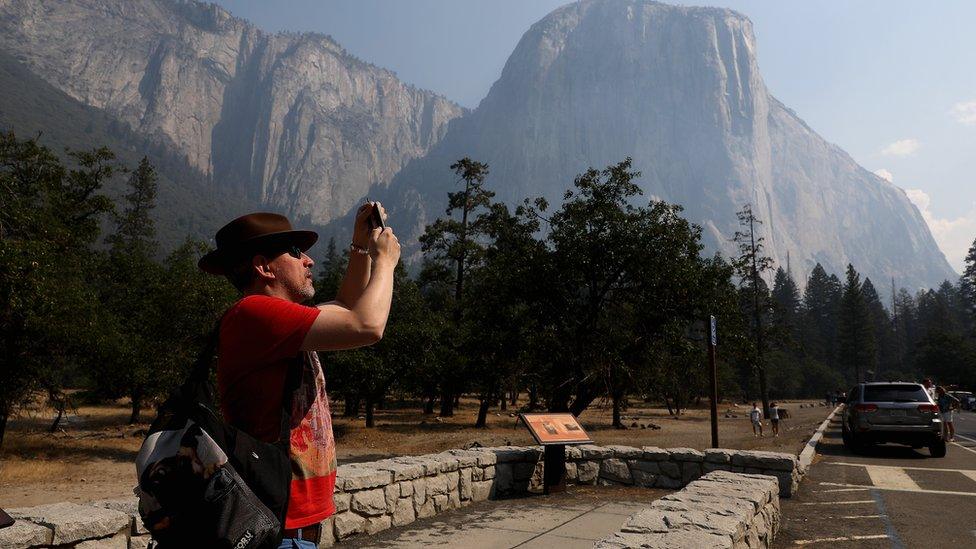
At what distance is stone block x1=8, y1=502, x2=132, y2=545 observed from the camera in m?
4.04

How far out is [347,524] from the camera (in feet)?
20.0

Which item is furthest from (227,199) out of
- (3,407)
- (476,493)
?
(476,493)

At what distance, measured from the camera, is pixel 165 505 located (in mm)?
1535

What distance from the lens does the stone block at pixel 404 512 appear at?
267 inches

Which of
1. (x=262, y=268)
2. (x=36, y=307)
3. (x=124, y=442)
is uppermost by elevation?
(x=36, y=307)

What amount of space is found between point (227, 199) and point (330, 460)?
195m

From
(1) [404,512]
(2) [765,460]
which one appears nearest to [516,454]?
(1) [404,512]

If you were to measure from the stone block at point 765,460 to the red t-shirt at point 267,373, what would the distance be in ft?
27.9

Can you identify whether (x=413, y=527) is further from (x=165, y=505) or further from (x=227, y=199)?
(x=227, y=199)

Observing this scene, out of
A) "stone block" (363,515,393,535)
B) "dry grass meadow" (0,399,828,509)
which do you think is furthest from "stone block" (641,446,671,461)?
"dry grass meadow" (0,399,828,509)

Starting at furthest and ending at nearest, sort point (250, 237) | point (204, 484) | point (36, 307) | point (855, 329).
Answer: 1. point (855, 329)
2. point (36, 307)
3. point (250, 237)
4. point (204, 484)

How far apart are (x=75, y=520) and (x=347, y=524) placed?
257 centimetres

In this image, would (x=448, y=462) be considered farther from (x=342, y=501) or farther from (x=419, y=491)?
(x=342, y=501)

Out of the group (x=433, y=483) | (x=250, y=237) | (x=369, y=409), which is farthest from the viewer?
(x=369, y=409)
